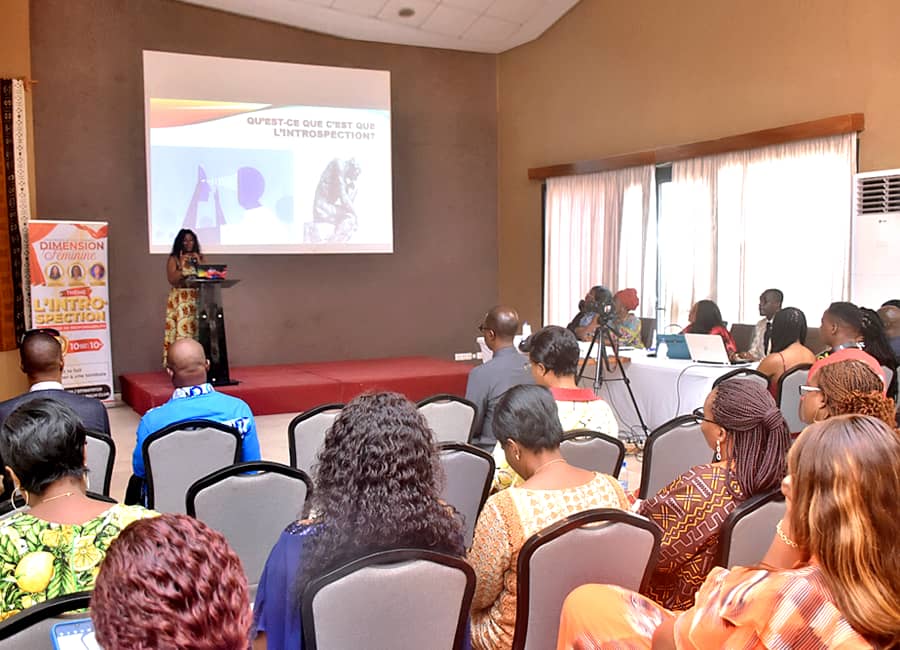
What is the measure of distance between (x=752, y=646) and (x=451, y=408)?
8.21ft

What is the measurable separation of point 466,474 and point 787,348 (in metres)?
2.95

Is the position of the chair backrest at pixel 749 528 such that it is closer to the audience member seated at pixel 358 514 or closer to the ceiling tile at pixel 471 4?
the audience member seated at pixel 358 514

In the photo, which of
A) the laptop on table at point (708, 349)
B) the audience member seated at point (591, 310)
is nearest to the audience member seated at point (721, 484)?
the laptop on table at point (708, 349)

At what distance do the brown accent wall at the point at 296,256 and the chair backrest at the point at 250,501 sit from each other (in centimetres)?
617

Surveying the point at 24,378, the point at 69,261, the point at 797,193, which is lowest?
the point at 24,378

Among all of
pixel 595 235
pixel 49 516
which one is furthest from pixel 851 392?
pixel 595 235

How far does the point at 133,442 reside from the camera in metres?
6.47

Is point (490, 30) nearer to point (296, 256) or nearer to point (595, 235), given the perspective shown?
point (595, 235)

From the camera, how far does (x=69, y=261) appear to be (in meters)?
7.33

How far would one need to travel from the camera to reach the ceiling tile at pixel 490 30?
29.8ft

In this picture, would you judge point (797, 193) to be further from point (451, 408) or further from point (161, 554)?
point (161, 554)

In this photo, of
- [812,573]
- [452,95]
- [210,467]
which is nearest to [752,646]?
[812,573]

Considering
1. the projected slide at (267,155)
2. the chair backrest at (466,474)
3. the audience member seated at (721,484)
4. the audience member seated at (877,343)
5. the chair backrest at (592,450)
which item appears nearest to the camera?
the audience member seated at (721,484)

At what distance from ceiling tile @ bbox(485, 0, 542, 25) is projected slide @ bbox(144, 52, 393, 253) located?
1395 mm
